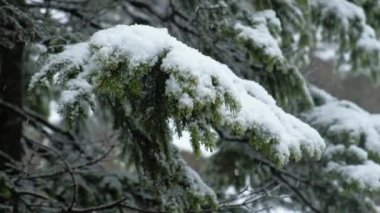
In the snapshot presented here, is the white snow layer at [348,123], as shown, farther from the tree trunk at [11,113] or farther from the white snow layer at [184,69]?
the tree trunk at [11,113]

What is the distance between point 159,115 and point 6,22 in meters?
1.16

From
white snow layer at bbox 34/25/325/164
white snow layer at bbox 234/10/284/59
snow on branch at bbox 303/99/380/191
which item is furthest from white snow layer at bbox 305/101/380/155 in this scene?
white snow layer at bbox 34/25/325/164

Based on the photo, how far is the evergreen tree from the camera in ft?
6.68

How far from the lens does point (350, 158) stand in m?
4.12

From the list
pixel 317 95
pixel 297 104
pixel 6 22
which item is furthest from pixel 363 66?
pixel 6 22

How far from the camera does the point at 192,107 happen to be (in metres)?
1.89

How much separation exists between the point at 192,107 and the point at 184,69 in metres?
0.14

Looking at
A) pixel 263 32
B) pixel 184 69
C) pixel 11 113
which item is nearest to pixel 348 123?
pixel 263 32

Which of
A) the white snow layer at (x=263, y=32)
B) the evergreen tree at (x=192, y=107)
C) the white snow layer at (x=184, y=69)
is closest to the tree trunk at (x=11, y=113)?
the evergreen tree at (x=192, y=107)

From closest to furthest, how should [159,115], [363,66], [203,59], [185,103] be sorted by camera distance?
[185,103] → [203,59] → [159,115] → [363,66]

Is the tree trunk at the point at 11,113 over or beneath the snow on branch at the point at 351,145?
over

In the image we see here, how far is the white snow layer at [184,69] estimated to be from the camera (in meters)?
1.95

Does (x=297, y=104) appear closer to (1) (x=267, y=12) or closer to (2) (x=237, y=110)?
(1) (x=267, y=12)

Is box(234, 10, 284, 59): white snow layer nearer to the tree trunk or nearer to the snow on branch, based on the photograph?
the snow on branch
